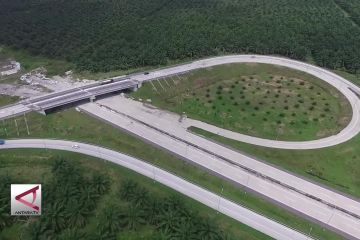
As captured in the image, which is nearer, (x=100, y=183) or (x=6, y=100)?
(x=100, y=183)

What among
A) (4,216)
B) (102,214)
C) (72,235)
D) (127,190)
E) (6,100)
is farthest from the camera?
(6,100)

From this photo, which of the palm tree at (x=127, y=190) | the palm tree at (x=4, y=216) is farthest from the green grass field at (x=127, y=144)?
the palm tree at (x=4, y=216)

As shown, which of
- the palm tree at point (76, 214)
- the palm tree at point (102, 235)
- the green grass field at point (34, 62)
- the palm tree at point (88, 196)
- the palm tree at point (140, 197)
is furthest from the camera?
the green grass field at point (34, 62)

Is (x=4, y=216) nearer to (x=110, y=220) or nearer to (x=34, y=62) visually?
(x=110, y=220)

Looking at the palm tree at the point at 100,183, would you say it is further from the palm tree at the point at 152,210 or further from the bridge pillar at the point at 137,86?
the bridge pillar at the point at 137,86

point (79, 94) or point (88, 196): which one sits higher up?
point (79, 94)

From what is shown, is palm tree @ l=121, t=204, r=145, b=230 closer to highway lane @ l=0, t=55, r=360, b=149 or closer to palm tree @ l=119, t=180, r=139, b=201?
palm tree @ l=119, t=180, r=139, b=201

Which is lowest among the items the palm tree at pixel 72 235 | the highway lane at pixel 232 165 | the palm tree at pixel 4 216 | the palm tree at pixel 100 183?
the palm tree at pixel 4 216

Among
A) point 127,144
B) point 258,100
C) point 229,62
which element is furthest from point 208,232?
point 229,62
